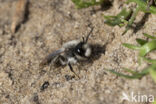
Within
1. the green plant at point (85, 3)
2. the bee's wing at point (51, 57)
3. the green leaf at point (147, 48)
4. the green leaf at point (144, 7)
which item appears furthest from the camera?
the green plant at point (85, 3)

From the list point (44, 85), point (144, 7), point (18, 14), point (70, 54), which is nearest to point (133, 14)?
point (144, 7)

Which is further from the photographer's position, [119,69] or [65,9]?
[65,9]

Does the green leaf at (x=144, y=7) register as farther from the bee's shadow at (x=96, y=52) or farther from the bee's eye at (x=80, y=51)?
the bee's eye at (x=80, y=51)

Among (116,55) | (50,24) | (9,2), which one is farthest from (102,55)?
(9,2)

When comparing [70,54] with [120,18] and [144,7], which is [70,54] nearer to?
[120,18]

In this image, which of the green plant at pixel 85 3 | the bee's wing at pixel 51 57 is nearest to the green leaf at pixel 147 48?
the bee's wing at pixel 51 57

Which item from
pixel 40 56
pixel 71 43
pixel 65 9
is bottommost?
pixel 40 56

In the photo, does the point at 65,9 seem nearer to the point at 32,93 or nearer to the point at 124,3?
the point at 124,3
